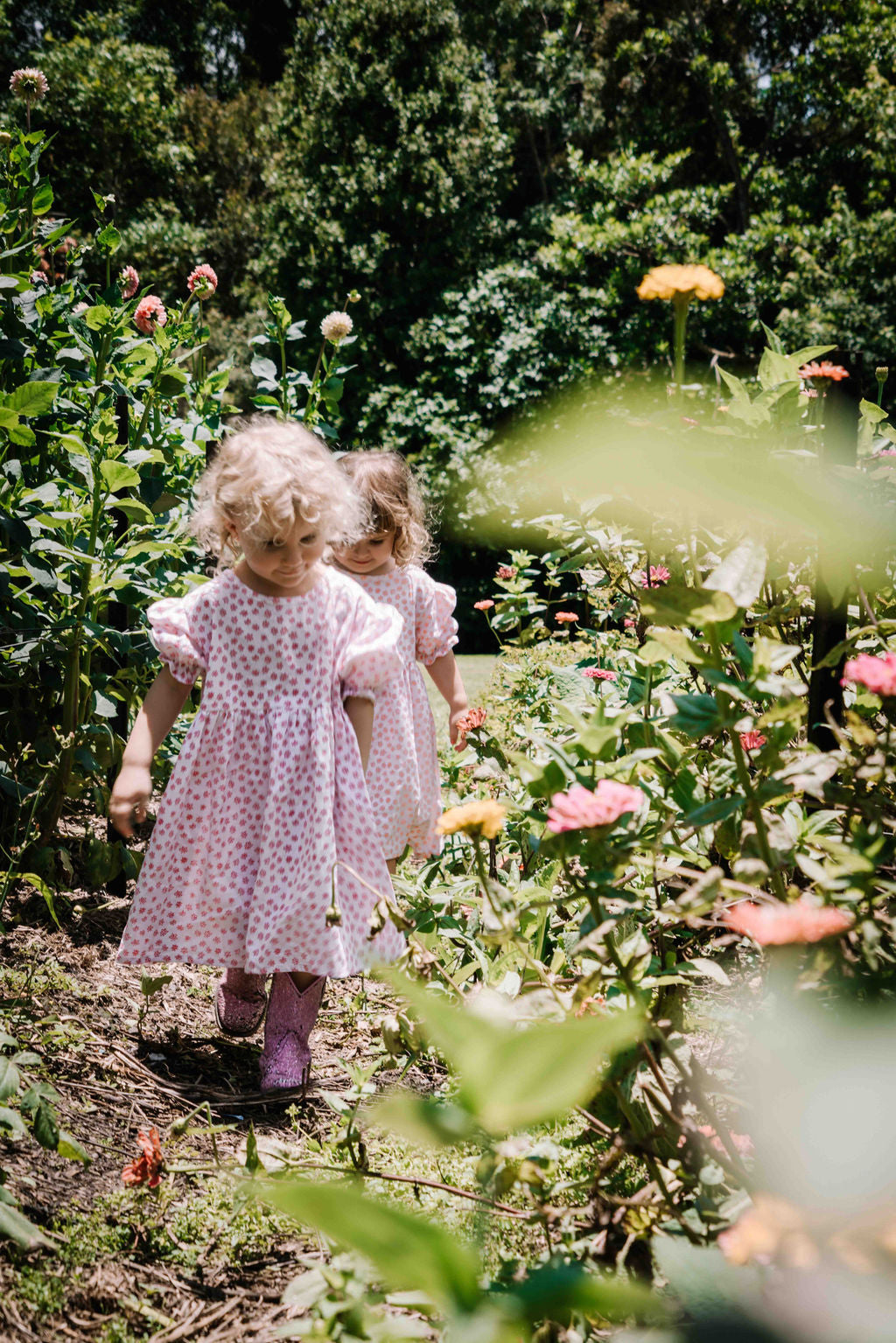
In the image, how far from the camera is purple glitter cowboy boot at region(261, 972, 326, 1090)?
6.07 ft

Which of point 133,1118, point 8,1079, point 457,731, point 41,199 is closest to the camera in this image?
point 8,1079

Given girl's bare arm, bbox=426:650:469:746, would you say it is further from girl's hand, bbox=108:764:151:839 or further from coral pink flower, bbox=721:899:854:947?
coral pink flower, bbox=721:899:854:947

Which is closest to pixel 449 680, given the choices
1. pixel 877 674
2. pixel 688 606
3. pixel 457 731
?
pixel 457 731

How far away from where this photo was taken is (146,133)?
14.1m

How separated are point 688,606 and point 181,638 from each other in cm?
134

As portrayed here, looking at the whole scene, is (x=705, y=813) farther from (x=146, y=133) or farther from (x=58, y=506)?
(x=146, y=133)

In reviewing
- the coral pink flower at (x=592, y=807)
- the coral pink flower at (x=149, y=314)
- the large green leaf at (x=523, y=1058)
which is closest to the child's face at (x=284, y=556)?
the coral pink flower at (x=149, y=314)

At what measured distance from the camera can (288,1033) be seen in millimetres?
1909

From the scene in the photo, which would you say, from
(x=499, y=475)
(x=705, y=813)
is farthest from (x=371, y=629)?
(x=499, y=475)

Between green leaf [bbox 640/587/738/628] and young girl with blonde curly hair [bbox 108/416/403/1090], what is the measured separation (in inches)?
44.7

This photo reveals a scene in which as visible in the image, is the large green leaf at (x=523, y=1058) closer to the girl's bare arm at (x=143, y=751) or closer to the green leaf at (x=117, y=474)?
the girl's bare arm at (x=143, y=751)

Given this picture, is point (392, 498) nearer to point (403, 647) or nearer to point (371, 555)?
point (371, 555)

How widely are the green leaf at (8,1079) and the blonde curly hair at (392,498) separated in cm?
184

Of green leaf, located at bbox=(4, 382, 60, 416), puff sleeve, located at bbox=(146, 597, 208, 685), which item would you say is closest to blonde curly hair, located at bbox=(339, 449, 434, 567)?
puff sleeve, located at bbox=(146, 597, 208, 685)
